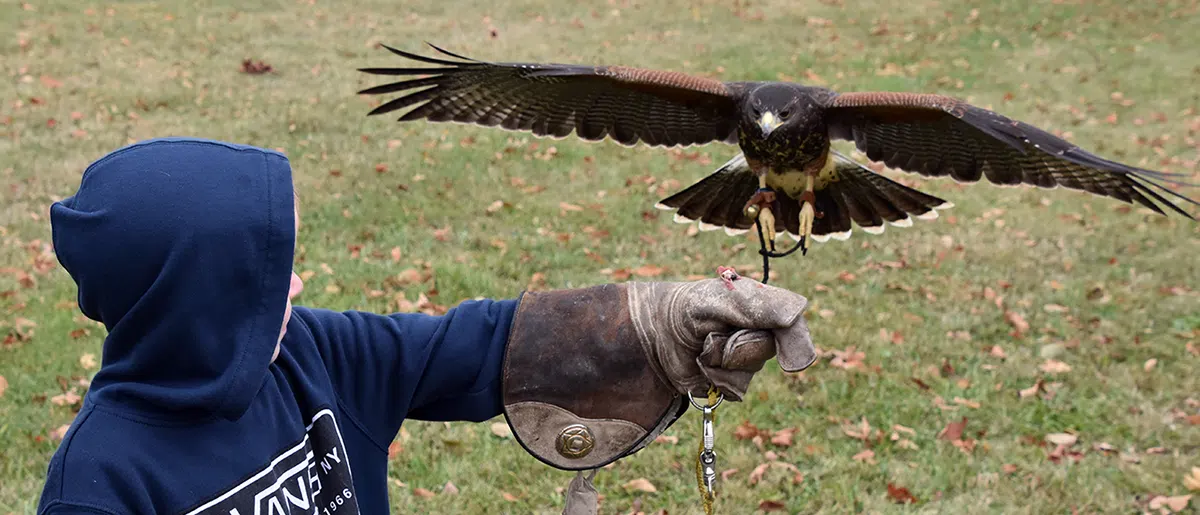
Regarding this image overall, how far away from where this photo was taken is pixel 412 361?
2.02m

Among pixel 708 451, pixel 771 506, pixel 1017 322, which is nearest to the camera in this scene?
pixel 708 451

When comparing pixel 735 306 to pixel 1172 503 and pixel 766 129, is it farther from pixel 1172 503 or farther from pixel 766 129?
pixel 1172 503

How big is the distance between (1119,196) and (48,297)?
4.94 m

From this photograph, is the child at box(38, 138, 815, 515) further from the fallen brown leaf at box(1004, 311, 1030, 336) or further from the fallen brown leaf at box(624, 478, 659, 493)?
the fallen brown leaf at box(1004, 311, 1030, 336)

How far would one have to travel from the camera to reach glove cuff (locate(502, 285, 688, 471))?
210 cm

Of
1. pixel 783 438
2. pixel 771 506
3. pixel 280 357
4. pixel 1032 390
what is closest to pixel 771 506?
pixel 771 506

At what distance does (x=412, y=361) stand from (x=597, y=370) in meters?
0.39

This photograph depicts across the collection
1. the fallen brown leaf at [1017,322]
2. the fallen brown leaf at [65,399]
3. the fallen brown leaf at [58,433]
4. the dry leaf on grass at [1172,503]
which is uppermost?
the fallen brown leaf at [1017,322]

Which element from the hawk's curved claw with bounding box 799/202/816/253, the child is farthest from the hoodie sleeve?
the hawk's curved claw with bounding box 799/202/816/253

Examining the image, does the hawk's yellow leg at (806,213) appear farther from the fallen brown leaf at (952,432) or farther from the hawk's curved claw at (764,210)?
the fallen brown leaf at (952,432)

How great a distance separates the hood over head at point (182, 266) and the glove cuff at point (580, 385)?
2.13 ft

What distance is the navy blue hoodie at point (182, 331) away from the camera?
1417mm

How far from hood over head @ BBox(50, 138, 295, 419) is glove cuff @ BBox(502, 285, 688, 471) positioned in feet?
2.13

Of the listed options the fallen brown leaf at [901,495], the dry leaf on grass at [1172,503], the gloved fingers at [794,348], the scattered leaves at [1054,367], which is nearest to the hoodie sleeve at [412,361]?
the gloved fingers at [794,348]
